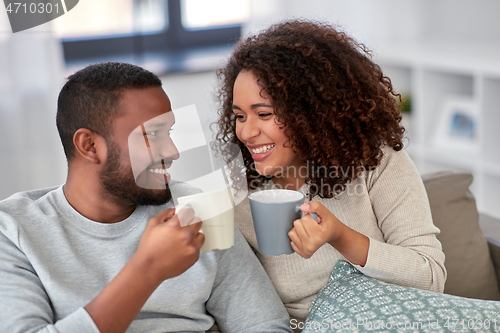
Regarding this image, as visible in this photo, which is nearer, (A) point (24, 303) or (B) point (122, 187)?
(A) point (24, 303)

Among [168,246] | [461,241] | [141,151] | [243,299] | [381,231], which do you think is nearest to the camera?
[168,246]

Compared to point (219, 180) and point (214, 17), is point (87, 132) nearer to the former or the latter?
point (219, 180)

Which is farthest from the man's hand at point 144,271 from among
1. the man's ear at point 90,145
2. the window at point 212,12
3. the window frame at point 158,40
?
the window at point 212,12

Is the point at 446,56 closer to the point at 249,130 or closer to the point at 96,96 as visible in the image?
the point at 249,130

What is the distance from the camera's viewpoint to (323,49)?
45.7 inches

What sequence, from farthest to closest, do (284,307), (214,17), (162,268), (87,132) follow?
(214,17) → (284,307) → (87,132) → (162,268)

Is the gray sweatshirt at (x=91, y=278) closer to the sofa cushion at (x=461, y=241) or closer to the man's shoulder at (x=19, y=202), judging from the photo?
the man's shoulder at (x=19, y=202)

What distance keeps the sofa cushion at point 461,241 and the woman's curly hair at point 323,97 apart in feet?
1.02

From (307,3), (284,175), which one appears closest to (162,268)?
(284,175)

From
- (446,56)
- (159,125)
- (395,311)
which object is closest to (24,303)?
(159,125)

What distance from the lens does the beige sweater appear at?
110cm

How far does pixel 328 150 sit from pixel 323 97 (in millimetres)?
122

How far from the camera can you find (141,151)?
3.05 ft

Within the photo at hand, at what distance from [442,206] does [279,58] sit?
65cm
